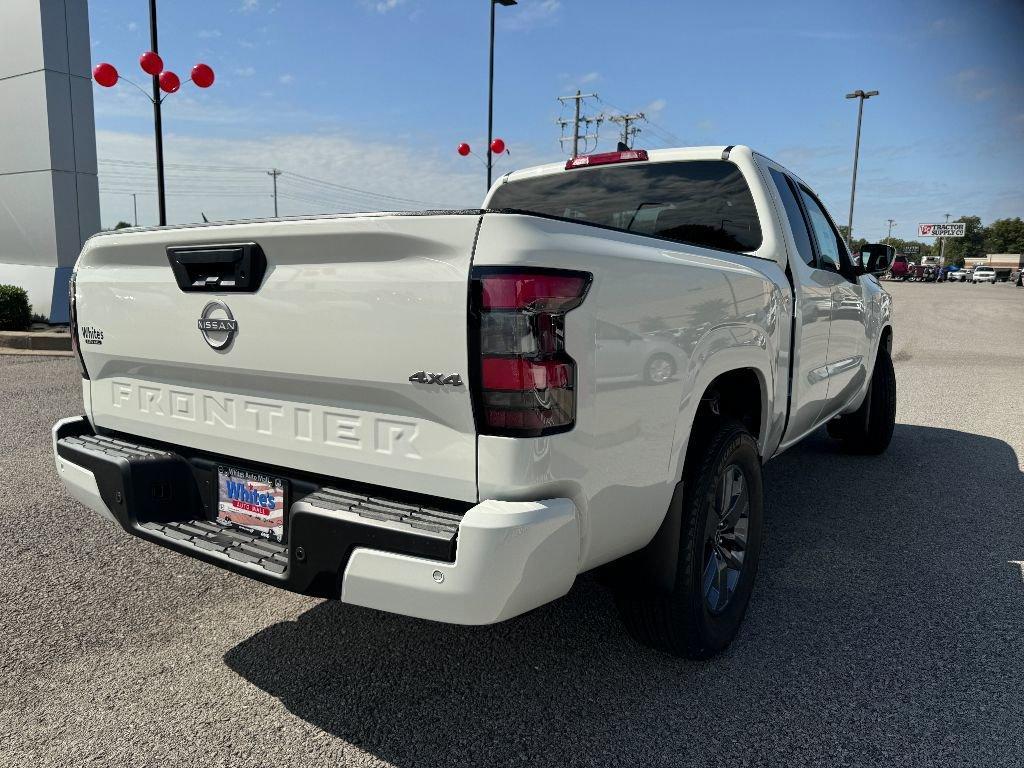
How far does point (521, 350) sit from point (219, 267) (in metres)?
1.07

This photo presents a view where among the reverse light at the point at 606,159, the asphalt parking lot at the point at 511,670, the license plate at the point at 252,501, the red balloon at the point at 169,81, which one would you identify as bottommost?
the asphalt parking lot at the point at 511,670

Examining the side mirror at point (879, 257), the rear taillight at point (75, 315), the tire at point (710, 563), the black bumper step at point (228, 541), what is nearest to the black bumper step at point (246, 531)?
the black bumper step at point (228, 541)

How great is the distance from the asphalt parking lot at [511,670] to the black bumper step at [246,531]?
1.72 ft

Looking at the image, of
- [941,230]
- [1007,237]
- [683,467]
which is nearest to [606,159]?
[683,467]

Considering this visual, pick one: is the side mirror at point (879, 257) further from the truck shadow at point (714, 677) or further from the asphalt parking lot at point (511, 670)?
the truck shadow at point (714, 677)

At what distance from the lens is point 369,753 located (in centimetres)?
224

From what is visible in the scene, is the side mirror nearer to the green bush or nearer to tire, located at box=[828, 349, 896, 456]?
tire, located at box=[828, 349, 896, 456]

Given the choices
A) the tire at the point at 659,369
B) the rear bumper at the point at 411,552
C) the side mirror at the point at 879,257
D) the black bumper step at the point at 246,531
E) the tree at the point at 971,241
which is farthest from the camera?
the tree at the point at 971,241

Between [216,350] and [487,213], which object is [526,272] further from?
[216,350]

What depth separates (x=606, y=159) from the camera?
13.0 ft

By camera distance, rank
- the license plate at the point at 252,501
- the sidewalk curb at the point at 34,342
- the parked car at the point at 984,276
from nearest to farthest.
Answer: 1. the license plate at the point at 252,501
2. the sidewalk curb at the point at 34,342
3. the parked car at the point at 984,276

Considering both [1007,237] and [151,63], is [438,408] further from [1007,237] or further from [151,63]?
[1007,237]

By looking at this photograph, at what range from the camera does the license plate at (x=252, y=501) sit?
2.36 m

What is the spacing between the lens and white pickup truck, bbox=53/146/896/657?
1928 millimetres
